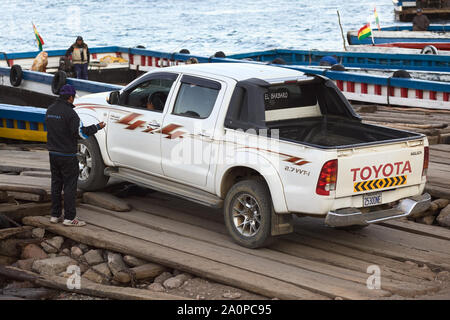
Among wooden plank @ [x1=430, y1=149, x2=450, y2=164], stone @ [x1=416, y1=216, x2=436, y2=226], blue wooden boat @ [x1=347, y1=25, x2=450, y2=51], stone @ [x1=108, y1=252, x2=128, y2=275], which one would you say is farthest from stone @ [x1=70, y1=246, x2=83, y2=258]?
blue wooden boat @ [x1=347, y1=25, x2=450, y2=51]

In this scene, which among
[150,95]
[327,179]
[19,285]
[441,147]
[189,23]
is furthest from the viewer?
[189,23]

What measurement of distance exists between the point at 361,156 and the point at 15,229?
392cm

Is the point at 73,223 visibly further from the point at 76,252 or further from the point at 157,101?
the point at 157,101

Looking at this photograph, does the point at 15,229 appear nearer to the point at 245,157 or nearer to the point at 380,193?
the point at 245,157

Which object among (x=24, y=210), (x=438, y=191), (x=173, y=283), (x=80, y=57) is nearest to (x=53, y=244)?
(x=24, y=210)

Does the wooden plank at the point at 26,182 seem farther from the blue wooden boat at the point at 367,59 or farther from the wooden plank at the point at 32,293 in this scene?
the blue wooden boat at the point at 367,59

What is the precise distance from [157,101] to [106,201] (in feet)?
4.64

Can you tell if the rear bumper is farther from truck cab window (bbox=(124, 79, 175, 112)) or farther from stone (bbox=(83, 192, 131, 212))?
stone (bbox=(83, 192, 131, 212))

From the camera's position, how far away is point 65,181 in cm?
825

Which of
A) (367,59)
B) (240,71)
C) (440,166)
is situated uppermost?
(240,71)

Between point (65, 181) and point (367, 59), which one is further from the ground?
point (367, 59)

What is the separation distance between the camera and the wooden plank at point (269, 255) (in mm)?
6531

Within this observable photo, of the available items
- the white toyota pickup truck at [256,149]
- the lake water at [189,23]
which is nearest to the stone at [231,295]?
the white toyota pickup truck at [256,149]

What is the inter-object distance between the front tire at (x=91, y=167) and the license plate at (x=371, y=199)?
11.8 feet
